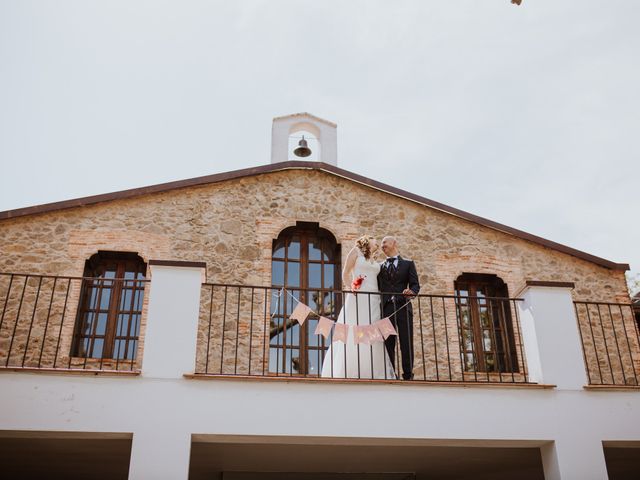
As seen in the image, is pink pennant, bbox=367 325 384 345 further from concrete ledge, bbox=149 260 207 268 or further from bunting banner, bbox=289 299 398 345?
concrete ledge, bbox=149 260 207 268

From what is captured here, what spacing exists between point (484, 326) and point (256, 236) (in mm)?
3912

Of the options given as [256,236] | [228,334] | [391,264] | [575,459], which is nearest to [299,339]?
[228,334]

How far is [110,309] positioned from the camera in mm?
9266

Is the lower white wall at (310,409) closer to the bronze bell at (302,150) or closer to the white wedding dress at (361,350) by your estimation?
the white wedding dress at (361,350)

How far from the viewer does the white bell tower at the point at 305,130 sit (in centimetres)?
1177

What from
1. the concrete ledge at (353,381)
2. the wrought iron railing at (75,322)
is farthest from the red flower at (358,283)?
the wrought iron railing at (75,322)

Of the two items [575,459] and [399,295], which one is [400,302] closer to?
[399,295]

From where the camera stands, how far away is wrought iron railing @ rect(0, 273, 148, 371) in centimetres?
868

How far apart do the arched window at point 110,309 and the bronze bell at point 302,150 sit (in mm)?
3559

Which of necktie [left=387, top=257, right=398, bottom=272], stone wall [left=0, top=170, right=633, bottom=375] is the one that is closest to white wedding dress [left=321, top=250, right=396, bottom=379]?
necktie [left=387, top=257, right=398, bottom=272]

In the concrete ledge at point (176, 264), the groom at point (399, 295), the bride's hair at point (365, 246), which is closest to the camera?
the concrete ledge at point (176, 264)

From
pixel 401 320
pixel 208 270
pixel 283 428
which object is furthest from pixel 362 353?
pixel 208 270

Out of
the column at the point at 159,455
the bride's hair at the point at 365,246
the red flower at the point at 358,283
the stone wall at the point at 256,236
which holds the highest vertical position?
the stone wall at the point at 256,236

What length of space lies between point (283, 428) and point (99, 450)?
2.38 m
